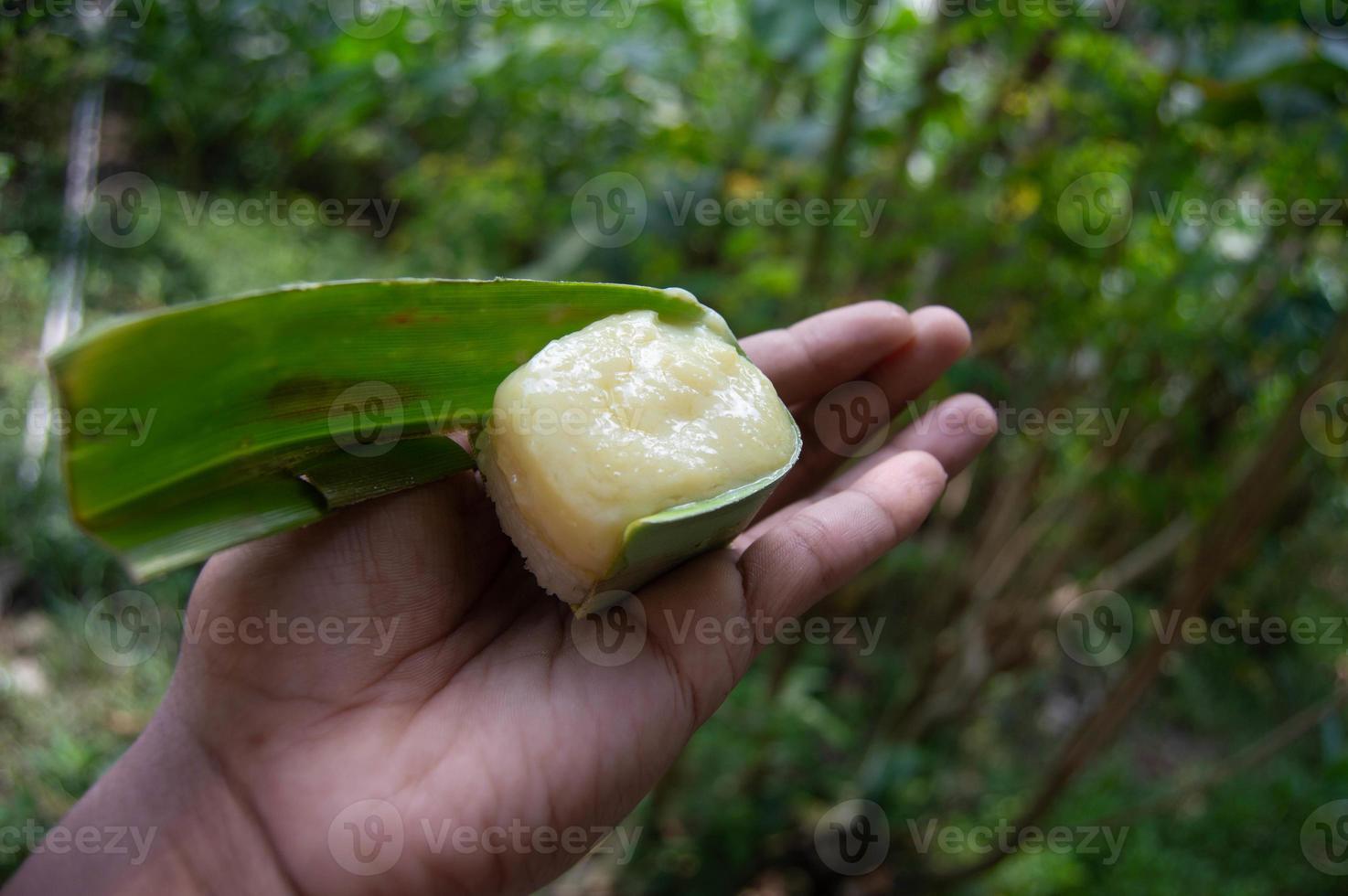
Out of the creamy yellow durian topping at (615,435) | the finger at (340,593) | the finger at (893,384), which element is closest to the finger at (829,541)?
the creamy yellow durian topping at (615,435)

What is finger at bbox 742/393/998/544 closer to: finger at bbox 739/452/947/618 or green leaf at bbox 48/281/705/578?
finger at bbox 739/452/947/618

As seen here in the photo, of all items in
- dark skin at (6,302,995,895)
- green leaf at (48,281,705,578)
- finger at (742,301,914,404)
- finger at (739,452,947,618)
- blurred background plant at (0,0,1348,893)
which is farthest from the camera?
blurred background plant at (0,0,1348,893)

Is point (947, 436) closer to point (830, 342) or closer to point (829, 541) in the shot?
point (830, 342)

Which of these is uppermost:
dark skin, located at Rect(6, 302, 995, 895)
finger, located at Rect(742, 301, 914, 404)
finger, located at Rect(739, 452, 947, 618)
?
finger, located at Rect(742, 301, 914, 404)

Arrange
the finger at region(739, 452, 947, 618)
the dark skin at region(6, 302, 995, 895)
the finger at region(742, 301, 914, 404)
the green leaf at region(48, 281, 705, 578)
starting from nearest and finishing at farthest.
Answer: the green leaf at region(48, 281, 705, 578) < the dark skin at region(6, 302, 995, 895) < the finger at region(739, 452, 947, 618) < the finger at region(742, 301, 914, 404)

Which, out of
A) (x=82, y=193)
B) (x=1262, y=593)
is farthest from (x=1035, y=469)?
(x=82, y=193)

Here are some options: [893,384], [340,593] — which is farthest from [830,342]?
[340,593]

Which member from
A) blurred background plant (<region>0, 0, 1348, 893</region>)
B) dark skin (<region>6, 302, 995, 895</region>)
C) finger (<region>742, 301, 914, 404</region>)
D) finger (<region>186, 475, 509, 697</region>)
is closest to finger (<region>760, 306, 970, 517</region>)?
finger (<region>742, 301, 914, 404</region>)

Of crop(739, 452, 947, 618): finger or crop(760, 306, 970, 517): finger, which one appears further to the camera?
crop(760, 306, 970, 517): finger
